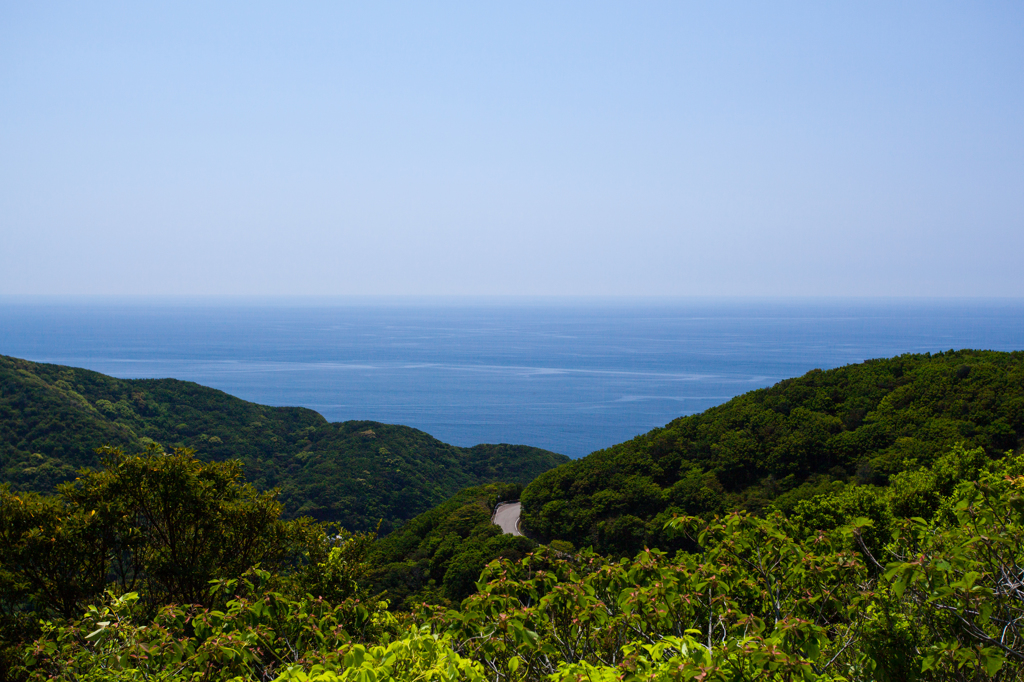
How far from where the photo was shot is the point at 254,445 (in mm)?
63250

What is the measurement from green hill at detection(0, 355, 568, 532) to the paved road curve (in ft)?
62.6

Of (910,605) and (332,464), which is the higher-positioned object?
(910,605)

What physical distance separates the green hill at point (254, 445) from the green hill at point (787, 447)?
26.0 meters

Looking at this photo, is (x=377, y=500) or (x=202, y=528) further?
(x=377, y=500)

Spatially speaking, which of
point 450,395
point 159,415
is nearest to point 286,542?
point 159,415

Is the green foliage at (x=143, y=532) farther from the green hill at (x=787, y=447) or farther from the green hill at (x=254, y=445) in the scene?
the green hill at (x=254, y=445)

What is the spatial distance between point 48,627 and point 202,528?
4596mm

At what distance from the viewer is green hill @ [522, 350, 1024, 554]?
2538 centimetres

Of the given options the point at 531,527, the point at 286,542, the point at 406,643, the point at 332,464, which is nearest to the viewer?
the point at 406,643

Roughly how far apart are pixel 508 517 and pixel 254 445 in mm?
41504

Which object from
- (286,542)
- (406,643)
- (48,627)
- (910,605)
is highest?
(910,605)

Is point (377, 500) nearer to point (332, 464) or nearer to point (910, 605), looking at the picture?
point (332, 464)

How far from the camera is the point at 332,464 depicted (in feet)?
194

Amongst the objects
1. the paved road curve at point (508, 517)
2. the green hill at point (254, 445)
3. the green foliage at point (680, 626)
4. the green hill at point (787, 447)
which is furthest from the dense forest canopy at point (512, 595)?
the green hill at point (254, 445)
